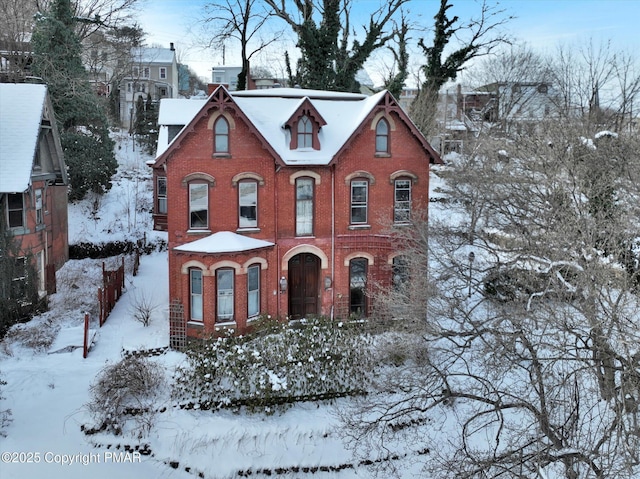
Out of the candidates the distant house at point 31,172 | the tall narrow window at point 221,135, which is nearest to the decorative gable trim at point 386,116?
the tall narrow window at point 221,135

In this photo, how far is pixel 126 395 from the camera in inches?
630

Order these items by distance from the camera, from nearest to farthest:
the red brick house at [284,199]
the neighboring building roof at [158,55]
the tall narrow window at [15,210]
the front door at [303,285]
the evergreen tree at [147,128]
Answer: the red brick house at [284,199] → the front door at [303,285] → the tall narrow window at [15,210] → the evergreen tree at [147,128] → the neighboring building roof at [158,55]

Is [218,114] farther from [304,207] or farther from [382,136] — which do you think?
[382,136]

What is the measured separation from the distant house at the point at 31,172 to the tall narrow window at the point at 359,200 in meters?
12.5

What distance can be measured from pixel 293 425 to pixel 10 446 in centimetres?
754

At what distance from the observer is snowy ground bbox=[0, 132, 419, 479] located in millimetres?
14125

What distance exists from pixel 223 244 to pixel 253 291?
7.46 ft

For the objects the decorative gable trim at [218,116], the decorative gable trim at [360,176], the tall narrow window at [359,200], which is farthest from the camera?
the tall narrow window at [359,200]

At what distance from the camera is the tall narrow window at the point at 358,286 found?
21.5 meters

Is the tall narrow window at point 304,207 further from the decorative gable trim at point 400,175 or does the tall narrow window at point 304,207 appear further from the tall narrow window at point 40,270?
the tall narrow window at point 40,270

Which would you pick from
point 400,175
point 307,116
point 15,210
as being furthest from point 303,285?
point 15,210

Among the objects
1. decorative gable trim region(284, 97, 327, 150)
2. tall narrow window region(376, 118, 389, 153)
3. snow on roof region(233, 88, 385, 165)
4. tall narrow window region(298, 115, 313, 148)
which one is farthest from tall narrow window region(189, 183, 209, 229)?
tall narrow window region(376, 118, 389, 153)

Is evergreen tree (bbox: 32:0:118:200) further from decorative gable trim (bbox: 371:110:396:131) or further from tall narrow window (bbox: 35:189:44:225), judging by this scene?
decorative gable trim (bbox: 371:110:396:131)

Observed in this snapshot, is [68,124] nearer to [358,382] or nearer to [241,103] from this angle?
[241,103]
